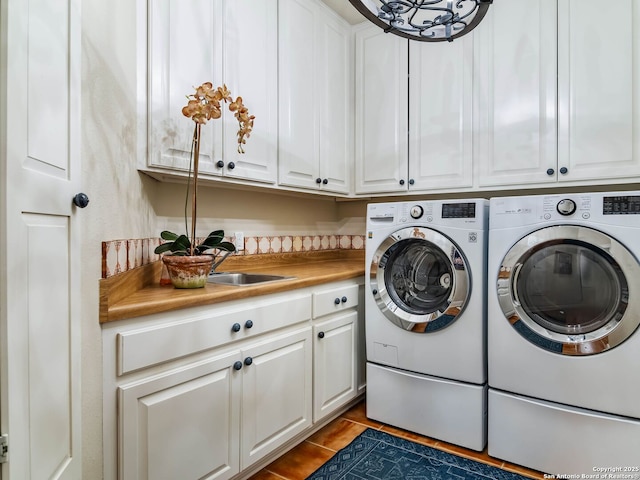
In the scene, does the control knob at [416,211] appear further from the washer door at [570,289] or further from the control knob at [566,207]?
the control knob at [566,207]

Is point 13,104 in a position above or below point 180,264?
above

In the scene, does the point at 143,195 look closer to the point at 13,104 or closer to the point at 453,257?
the point at 13,104

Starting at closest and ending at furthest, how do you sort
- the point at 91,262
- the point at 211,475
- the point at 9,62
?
1. the point at 9,62
2. the point at 91,262
3. the point at 211,475

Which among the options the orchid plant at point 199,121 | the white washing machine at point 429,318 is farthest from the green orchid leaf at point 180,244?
the white washing machine at point 429,318

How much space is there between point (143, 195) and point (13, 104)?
3.30ft

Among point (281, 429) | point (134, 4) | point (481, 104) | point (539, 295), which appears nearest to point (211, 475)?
point (281, 429)

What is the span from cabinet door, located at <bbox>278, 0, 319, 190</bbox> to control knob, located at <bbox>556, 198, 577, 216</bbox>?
1.32 meters

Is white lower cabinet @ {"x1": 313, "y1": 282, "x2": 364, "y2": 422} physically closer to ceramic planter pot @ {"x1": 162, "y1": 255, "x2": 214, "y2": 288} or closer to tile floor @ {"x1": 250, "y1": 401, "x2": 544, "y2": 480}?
tile floor @ {"x1": 250, "y1": 401, "x2": 544, "y2": 480}

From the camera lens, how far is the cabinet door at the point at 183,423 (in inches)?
46.5

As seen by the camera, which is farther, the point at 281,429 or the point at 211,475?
the point at 281,429

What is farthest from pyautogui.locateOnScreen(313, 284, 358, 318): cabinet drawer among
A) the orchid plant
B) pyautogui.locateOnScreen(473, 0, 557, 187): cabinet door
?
pyautogui.locateOnScreen(473, 0, 557, 187): cabinet door

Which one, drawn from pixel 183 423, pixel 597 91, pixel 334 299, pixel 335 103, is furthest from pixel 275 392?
pixel 597 91

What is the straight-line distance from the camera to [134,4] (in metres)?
1.49

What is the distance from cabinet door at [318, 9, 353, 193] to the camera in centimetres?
249
